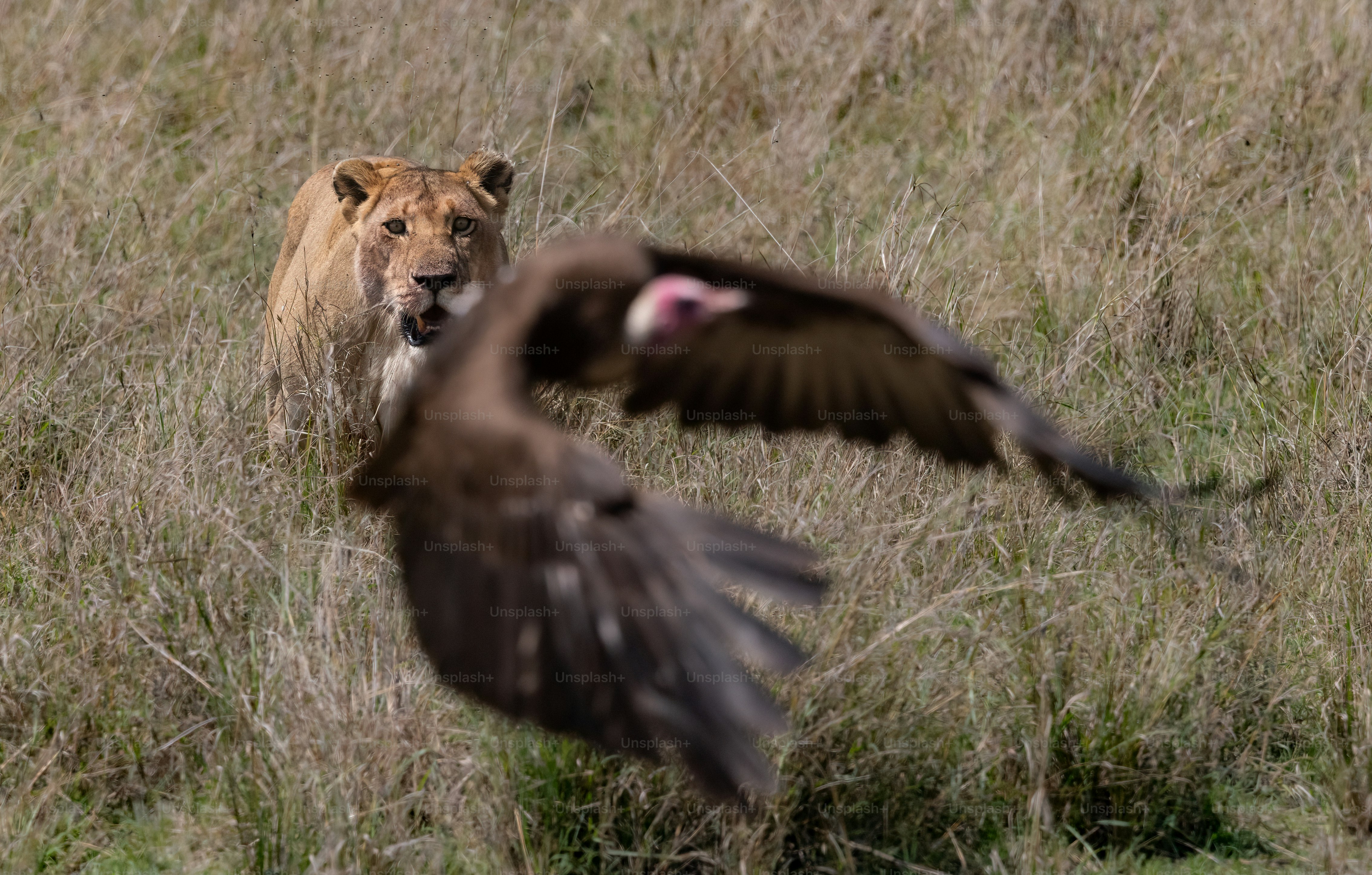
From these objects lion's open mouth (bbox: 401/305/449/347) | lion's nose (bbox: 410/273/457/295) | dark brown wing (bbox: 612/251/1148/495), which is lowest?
lion's open mouth (bbox: 401/305/449/347)

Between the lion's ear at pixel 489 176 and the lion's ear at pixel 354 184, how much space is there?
326mm

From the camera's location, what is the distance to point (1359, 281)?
589 cm

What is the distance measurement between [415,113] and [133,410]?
9.05 ft

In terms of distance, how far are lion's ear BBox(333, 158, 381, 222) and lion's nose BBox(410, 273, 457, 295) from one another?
0.49m

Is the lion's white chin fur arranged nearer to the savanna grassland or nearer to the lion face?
the lion face

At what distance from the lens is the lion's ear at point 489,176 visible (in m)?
5.77

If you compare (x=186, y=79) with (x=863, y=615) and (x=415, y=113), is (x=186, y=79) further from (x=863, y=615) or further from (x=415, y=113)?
(x=863, y=615)

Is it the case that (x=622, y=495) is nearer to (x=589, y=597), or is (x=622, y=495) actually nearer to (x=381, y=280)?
(x=589, y=597)

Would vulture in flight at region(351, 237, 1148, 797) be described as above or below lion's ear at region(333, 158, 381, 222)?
above

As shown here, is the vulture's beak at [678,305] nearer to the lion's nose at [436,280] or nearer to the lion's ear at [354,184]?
the lion's nose at [436,280]

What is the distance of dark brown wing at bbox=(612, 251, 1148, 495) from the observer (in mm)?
3020

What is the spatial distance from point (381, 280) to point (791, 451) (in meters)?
1.73

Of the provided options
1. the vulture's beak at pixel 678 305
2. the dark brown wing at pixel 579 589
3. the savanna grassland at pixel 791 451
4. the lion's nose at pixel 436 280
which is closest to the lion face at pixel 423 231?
the lion's nose at pixel 436 280

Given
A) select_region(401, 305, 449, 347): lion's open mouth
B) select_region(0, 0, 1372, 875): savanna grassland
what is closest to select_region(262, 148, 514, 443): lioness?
select_region(401, 305, 449, 347): lion's open mouth
